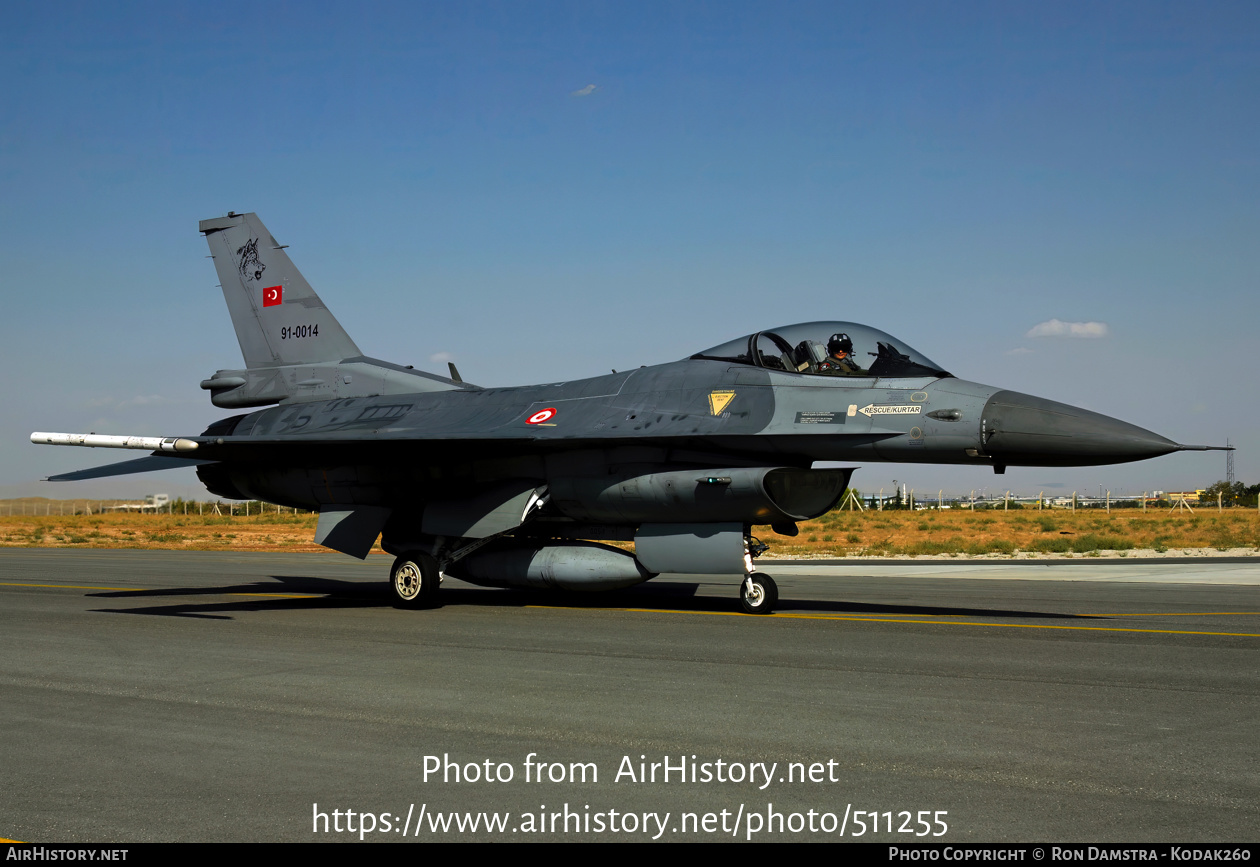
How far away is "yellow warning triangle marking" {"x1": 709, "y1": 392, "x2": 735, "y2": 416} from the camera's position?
481 inches

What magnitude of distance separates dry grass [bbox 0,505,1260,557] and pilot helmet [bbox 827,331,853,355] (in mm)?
18601

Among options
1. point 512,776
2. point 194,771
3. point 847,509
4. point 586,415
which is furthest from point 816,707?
point 847,509

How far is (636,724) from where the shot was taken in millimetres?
6246

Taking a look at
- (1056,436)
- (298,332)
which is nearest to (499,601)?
(298,332)

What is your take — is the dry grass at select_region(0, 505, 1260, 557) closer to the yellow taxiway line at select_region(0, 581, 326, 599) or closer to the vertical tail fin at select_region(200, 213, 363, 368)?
the yellow taxiway line at select_region(0, 581, 326, 599)

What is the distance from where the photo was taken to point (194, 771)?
A: 5180 mm

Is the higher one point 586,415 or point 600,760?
point 586,415

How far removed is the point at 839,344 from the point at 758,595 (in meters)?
3.10

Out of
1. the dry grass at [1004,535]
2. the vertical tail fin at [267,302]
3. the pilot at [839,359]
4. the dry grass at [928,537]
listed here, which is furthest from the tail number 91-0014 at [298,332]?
the dry grass at [1004,535]

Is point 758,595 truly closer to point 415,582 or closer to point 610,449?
point 610,449

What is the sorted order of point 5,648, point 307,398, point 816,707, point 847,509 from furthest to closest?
point 847,509
point 307,398
point 5,648
point 816,707

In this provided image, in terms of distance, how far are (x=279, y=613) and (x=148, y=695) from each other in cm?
589

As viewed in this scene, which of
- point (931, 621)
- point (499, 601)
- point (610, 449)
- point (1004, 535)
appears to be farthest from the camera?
point (1004, 535)
